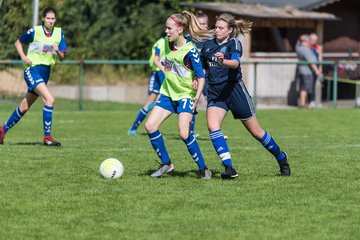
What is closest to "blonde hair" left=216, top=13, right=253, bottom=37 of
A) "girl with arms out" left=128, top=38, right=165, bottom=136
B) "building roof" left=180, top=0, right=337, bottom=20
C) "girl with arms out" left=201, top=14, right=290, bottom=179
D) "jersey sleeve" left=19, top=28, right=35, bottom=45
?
"girl with arms out" left=201, top=14, right=290, bottom=179

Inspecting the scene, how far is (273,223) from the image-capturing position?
25.3 feet

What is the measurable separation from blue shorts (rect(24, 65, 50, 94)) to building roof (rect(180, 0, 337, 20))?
45.6 ft

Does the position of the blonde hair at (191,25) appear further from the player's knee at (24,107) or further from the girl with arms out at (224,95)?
the player's knee at (24,107)

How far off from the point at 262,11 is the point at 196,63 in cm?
1837

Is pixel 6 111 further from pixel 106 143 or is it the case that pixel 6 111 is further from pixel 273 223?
pixel 273 223

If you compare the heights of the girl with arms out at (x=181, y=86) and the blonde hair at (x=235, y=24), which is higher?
the blonde hair at (x=235, y=24)

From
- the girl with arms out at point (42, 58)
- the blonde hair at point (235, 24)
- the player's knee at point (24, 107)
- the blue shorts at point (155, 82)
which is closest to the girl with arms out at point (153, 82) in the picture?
the blue shorts at point (155, 82)

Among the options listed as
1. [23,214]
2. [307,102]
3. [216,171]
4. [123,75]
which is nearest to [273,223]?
[23,214]

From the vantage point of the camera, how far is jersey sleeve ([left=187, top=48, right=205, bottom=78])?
10.2 m

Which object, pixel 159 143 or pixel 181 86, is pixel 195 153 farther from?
pixel 181 86

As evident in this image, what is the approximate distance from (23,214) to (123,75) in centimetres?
2096

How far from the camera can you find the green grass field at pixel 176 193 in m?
7.48

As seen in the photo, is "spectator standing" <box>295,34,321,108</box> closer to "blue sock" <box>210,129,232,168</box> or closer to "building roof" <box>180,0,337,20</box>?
"building roof" <box>180,0,337,20</box>

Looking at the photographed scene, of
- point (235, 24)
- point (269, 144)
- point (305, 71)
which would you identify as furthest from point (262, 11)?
point (235, 24)
